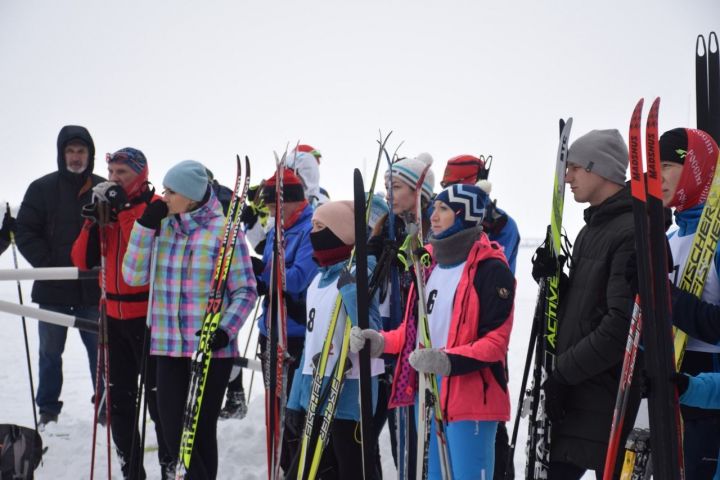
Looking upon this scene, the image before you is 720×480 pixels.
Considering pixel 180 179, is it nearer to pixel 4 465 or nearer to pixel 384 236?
pixel 384 236

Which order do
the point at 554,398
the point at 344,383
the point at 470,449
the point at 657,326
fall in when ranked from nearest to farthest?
the point at 657,326
the point at 554,398
the point at 470,449
the point at 344,383

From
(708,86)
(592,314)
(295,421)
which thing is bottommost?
(295,421)

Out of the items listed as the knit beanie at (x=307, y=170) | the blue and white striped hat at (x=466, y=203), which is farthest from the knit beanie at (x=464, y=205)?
the knit beanie at (x=307, y=170)

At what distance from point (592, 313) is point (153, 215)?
2.30 metres

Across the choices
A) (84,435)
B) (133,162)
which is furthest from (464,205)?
(84,435)

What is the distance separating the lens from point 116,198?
13.6ft

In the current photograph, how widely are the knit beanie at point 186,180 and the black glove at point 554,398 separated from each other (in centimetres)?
210

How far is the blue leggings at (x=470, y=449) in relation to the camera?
2930 millimetres

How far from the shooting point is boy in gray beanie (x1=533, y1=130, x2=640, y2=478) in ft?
8.32

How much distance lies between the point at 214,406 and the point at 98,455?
1729 millimetres

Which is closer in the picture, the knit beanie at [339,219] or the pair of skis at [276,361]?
the knit beanie at [339,219]

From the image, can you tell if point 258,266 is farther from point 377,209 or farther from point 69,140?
point 69,140

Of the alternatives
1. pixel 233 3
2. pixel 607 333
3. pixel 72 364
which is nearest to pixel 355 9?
pixel 233 3

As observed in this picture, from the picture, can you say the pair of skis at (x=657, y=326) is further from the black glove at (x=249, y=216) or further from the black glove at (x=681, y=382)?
the black glove at (x=249, y=216)
